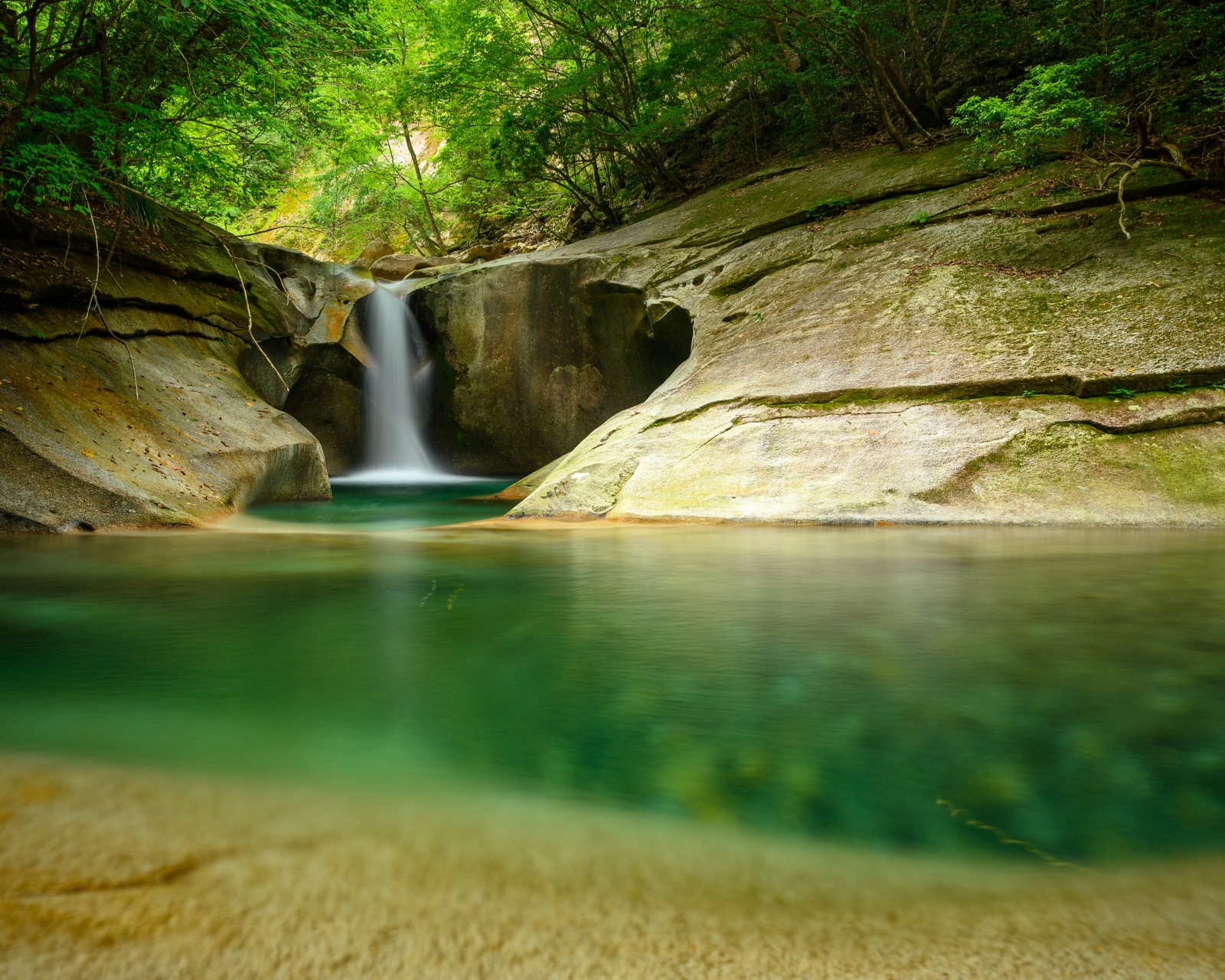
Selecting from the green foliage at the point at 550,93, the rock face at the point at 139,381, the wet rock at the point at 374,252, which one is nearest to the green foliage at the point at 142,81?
the green foliage at the point at 550,93

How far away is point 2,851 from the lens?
59.8 inches

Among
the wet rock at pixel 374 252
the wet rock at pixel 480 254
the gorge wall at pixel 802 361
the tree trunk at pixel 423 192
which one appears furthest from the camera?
the wet rock at pixel 374 252

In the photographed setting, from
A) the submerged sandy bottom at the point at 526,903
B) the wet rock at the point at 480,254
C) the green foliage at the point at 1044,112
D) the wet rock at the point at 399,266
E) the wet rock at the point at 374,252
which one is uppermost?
the wet rock at the point at 374,252

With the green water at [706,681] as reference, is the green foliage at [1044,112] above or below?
above

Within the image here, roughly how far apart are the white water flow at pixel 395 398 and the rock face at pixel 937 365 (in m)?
6.44

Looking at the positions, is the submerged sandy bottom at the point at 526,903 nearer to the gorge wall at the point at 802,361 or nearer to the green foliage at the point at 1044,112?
the gorge wall at the point at 802,361

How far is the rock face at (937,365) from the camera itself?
661cm

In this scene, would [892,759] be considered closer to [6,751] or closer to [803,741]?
[803,741]

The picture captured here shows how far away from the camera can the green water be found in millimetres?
1982

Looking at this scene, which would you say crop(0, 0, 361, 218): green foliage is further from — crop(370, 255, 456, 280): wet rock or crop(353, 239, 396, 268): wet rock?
crop(353, 239, 396, 268): wet rock

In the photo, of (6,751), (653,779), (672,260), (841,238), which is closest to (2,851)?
(6,751)

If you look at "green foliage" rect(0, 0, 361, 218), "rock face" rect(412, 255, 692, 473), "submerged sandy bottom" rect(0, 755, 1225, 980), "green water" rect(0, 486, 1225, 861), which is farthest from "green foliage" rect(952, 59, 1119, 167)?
"submerged sandy bottom" rect(0, 755, 1225, 980)

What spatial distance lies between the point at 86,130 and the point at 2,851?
943cm

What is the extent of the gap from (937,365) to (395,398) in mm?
12214
